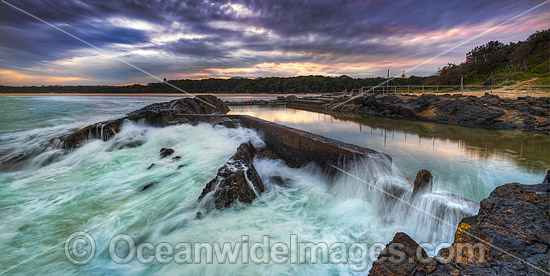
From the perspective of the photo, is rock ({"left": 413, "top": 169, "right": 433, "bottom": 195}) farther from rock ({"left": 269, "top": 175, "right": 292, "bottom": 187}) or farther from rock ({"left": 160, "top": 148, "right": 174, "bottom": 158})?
rock ({"left": 160, "top": 148, "right": 174, "bottom": 158})

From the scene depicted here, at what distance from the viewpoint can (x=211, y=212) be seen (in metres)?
3.61

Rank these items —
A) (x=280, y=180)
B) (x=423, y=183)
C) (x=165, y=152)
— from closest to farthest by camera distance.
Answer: (x=423, y=183), (x=280, y=180), (x=165, y=152)

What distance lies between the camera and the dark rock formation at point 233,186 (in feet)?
12.3

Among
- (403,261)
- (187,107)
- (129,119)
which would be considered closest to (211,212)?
(403,261)

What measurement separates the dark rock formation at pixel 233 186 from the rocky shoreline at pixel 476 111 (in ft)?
43.7

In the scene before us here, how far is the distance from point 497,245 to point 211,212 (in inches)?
130

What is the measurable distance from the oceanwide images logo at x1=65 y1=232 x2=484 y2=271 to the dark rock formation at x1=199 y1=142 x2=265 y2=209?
86cm

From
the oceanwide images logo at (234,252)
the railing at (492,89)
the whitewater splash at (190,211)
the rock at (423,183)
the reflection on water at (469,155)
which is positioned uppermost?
the railing at (492,89)

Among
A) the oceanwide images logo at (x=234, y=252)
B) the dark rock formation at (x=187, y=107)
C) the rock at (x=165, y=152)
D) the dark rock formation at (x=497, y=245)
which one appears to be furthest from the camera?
the dark rock formation at (x=187, y=107)

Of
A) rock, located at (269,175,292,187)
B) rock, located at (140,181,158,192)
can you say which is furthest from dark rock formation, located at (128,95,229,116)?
rock, located at (269,175,292,187)

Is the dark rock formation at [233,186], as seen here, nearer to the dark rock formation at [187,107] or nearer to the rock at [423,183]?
the rock at [423,183]

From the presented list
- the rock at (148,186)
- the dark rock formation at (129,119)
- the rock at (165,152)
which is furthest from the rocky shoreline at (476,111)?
the rock at (148,186)

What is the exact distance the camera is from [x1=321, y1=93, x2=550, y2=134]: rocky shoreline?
11125 millimetres

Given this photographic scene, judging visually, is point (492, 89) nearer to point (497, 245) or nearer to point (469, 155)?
point (469, 155)
